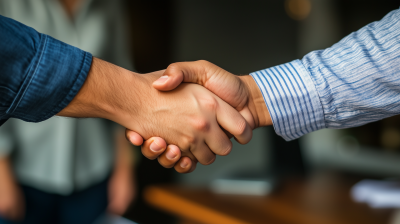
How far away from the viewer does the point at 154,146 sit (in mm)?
759

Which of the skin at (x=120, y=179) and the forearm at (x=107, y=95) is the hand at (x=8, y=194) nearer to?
the skin at (x=120, y=179)

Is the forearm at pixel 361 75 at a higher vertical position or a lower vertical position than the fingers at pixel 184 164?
higher

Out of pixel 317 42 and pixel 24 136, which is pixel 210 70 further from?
pixel 317 42

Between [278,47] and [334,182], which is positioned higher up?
[278,47]

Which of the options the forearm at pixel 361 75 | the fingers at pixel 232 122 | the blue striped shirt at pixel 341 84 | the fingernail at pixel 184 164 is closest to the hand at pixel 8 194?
the fingernail at pixel 184 164

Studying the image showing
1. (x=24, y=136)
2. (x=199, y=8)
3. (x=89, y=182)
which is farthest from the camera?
(x=199, y=8)

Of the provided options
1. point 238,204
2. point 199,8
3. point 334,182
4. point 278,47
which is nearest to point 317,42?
→ point 278,47

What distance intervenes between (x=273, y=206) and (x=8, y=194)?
0.93m

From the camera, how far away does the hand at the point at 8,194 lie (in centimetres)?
92

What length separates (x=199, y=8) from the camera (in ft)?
7.18

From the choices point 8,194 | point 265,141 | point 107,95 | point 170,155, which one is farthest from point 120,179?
point 265,141

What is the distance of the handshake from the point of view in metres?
0.71

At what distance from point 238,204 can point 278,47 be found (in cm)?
206

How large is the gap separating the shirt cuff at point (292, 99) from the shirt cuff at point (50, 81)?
49 centimetres
